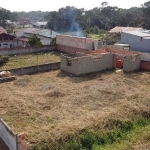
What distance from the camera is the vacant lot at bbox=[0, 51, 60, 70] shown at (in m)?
19.5

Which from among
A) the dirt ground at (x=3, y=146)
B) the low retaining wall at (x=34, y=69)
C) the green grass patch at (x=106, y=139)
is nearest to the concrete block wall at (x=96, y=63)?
the low retaining wall at (x=34, y=69)

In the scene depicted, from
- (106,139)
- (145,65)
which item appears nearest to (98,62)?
(145,65)

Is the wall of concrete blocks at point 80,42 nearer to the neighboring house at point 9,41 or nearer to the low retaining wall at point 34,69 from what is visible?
the low retaining wall at point 34,69

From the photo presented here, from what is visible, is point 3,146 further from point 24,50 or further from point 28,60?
point 24,50

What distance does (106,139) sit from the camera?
9055mm

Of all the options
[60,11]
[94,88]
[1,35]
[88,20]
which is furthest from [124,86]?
[60,11]

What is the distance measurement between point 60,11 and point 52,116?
5548 centimetres

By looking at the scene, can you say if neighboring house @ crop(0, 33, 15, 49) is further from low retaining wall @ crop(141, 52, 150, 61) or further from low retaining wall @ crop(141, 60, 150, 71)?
low retaining wall @ crop(141, 60, 150, 71)

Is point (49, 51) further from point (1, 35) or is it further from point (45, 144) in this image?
point (45, 144)

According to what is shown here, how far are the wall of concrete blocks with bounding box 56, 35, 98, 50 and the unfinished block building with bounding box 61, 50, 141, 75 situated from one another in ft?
15.5

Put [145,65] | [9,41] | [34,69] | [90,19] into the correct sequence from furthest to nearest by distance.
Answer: [90,19] → [9,41] → [145,65] → [34,69]

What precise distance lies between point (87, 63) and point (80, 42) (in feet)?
22.3

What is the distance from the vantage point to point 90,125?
953 cm

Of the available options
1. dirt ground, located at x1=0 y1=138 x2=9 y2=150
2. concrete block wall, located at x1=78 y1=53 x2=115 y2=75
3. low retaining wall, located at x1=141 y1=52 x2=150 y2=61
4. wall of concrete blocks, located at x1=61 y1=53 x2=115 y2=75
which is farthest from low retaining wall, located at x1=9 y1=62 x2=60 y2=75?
dirt ground, located at x1=0 y1=138 x2=9 y2=150
